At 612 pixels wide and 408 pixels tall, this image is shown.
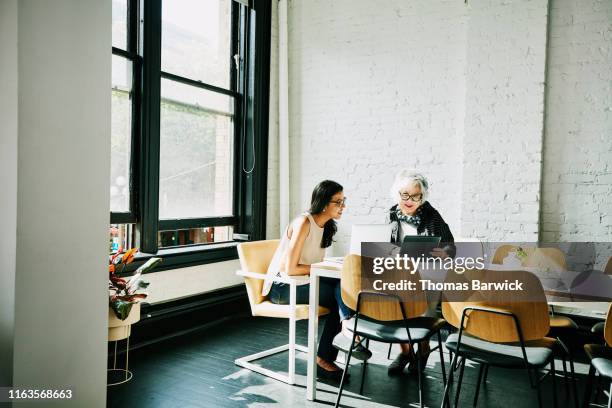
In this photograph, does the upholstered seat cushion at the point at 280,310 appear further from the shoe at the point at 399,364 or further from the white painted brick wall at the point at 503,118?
the white painted brick wall at the point at 503,118

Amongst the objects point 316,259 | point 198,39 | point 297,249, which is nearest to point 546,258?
point 316,259

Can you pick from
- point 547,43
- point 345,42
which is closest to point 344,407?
point 547,43

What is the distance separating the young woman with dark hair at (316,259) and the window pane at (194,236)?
1241 millimetres

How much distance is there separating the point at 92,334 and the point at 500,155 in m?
3.25

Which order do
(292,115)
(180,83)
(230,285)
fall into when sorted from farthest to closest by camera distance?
1. (292,115)
2. (230,285)
3. (180,83)

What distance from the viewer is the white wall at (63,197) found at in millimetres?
1905

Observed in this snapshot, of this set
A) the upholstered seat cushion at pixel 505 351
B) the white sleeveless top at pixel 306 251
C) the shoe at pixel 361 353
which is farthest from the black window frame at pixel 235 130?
the upholstered seat cushion at pixel 505 351

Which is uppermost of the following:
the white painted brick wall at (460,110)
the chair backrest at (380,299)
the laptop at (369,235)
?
the white painted brick wall at (460,110)

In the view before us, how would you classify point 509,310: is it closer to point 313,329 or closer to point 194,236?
point 313,329

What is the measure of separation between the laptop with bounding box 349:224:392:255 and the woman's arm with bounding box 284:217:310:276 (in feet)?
1.39

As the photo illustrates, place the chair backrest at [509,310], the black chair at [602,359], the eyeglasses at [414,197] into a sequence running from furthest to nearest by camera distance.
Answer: the eyeglasses at [414,197] → the chair backrest at [509,310] → the black chair at [602,359]

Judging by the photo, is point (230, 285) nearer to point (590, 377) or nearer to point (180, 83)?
point (180, 83)

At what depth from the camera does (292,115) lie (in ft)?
17.0

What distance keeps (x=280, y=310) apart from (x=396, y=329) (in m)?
0.84
